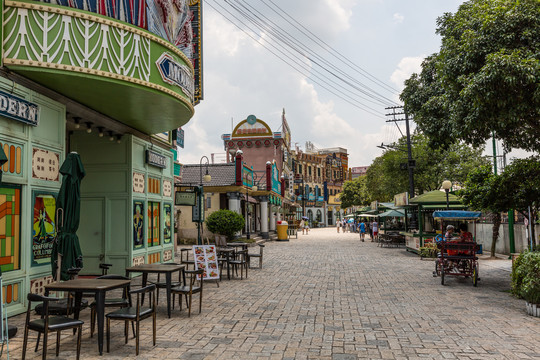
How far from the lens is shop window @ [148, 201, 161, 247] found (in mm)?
13250

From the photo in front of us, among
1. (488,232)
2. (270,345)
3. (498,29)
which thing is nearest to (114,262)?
(270,345)

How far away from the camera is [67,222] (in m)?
7.18

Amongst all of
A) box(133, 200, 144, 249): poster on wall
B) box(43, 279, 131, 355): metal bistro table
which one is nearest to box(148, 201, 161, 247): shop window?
box(133, 200, 144, 249): poster on wall

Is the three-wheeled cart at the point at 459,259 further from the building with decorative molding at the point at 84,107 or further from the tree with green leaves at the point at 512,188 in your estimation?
the building with decorative molding at the point at 84,107

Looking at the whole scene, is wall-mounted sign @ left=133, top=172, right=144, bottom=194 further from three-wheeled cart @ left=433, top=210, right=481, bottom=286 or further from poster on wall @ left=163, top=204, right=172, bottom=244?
three-wheeled cart @ left=433, top=210, right=481, bottom=286

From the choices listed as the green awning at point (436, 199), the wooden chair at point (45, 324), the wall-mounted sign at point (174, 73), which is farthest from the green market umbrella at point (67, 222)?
the green awning at point (436, 199)

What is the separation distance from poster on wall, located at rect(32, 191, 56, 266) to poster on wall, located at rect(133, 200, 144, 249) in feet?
12.2

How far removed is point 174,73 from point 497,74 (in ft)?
21.6

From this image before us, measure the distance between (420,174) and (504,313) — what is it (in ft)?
88.0

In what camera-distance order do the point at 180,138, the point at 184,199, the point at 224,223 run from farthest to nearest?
the point at 224,223 < the point at 180,138 < the point at 184,199

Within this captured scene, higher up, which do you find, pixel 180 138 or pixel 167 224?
pixel 180 138

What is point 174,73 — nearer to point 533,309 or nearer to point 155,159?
point 155,159

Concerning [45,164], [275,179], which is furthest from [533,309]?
[275,179]

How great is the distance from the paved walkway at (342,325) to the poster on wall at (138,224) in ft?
8.85
